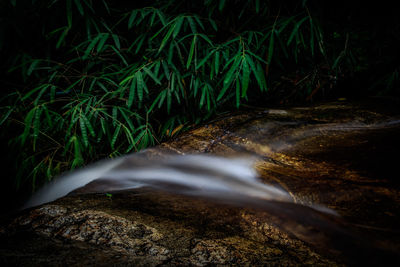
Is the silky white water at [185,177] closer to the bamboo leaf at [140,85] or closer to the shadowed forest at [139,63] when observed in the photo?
the shadowed forest at [139,63]

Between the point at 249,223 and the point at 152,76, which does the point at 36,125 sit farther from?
the point at 249,223

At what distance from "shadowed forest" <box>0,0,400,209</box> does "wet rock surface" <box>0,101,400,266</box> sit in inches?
32.0

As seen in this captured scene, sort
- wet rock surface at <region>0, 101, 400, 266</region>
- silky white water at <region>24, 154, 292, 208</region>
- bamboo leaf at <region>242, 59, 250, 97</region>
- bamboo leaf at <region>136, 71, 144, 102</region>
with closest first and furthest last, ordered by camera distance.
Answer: wet rock surface at <region>0, 101, 400, 266</region>, silky white water at <region>24, 154, 292, 208</region>, bamboo leaf at <region>242, 59, 250, 97</region>, bamboo leaf at <region>136, 71, 144, 102</region>

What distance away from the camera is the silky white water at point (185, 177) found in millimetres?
1270

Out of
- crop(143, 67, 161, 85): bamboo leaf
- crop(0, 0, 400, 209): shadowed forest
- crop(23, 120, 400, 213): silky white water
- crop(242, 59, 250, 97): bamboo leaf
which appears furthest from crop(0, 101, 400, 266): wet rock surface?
crop(143, 67, 161, 85): bamboo leaf

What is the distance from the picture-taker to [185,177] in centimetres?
147

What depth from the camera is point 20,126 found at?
2229 mm

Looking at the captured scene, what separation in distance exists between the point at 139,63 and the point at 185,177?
3.97 ft

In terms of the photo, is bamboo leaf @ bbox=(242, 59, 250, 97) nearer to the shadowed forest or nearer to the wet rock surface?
the shadowed forest

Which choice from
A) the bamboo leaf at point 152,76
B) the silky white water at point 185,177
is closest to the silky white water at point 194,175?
the silky white water at point 185,177

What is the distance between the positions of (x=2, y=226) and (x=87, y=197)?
327 millimetres

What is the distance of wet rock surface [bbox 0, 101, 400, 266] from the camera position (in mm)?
754

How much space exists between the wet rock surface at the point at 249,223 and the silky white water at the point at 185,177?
0.09 m

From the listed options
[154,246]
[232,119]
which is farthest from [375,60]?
[154,246]
